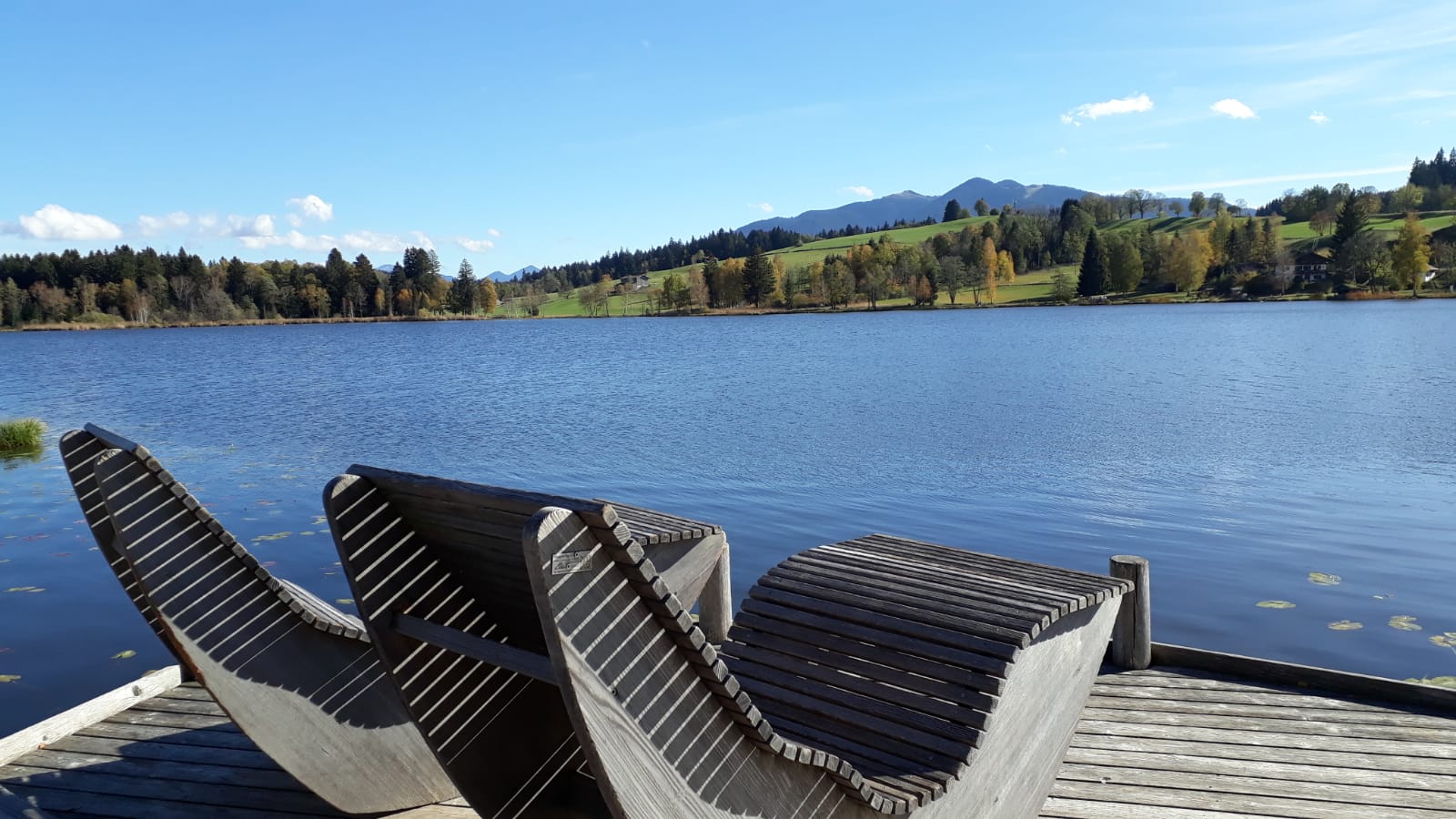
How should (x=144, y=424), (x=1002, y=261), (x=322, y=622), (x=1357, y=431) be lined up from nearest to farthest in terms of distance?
(x=322, y=622)
(x=1357, y=431)
(x=144, y=424)
(x=1002, y=261)

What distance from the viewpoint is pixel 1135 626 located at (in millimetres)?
6574

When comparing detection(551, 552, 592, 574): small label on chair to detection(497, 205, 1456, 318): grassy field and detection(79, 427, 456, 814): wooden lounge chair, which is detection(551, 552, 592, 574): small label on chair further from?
detection(497, 205, 1456, 318): grassy field

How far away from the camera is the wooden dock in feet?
15.5

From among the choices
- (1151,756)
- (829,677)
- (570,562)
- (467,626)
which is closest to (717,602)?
(829,677)

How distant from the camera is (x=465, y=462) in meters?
21.4

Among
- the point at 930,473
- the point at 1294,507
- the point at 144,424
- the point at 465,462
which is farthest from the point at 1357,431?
the point at 144,424

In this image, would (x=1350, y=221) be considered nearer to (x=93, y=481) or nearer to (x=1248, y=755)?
(x=1248, y=755)

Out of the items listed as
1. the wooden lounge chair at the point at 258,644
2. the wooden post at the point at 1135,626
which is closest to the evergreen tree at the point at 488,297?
the wooden post at the point at 1135,626

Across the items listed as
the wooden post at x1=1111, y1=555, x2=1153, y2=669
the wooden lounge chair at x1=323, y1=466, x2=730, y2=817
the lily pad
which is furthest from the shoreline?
the wooden lounge chair at x1=323, y1=466, x2=730, y2=817

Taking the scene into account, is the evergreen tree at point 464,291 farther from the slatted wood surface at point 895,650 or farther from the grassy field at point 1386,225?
the slatted wood surface at point 895,650

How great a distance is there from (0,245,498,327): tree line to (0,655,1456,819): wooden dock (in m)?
140

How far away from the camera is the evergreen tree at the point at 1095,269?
114m

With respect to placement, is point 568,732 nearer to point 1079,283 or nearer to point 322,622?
point 322,622

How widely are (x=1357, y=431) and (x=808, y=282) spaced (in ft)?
373
